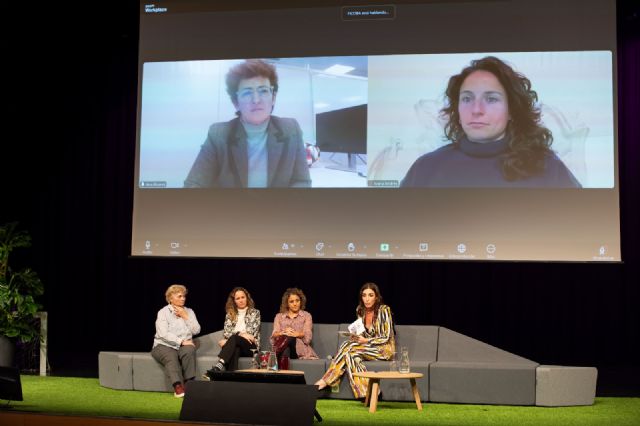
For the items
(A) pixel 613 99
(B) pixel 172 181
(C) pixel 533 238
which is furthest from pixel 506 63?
(B) pixel 172 181

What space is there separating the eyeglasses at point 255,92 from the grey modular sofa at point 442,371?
2.04m

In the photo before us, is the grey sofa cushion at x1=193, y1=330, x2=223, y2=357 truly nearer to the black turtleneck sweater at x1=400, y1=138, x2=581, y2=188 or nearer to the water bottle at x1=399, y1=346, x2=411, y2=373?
the water bottle at x1=399, y1=346, x2=411, y2=373

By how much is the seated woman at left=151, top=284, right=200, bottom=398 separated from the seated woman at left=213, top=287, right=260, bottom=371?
0.88 feet

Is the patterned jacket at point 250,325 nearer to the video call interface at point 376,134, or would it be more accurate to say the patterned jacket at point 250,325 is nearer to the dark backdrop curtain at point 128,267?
the video call interface at point 376,134

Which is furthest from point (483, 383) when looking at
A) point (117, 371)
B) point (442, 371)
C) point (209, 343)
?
point (117, 371)

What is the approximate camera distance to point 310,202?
7551 millimetres

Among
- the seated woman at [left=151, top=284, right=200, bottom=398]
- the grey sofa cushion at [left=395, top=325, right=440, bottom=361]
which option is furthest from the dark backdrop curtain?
the grey sofa cushion at [left=395, top=325, right=440, bottom=361]

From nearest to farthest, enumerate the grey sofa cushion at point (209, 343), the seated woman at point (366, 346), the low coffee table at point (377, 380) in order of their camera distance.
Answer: the low coffee table at point (377, 380), the seated woman at point (366, 346), the grey sofa cushion at point (209, 343)

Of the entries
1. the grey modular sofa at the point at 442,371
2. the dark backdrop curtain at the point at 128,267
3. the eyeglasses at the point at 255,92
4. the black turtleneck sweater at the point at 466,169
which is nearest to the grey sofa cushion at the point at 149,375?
the grey modular sofa at the point at 442,371

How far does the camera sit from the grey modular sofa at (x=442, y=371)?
6762 millimetres

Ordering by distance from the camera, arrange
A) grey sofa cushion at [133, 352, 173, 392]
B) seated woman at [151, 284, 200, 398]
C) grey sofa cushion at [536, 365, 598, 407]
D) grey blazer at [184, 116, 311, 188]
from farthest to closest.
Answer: grey blazer at [184, 116, 311, 188], grey sofa cushion at [133, 352, 173, 392], seated woman at [151, 284, 200, 398], grey sofa cushion at [536, 365, 598, 407]

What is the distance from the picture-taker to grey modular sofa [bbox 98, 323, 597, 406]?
676 centimetres

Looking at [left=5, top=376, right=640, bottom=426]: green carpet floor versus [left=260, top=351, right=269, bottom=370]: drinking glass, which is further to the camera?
[left=260, top=351, right=269, bottom=370]: drinking glass

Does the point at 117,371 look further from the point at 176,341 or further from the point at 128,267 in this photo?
the point at 128,267
